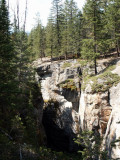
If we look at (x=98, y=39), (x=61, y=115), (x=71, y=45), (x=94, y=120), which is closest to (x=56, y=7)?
(x=71, y=45)

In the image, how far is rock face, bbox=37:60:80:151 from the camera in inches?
832

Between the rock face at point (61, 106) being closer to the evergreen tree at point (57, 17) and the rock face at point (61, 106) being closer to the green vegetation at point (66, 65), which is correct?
A: the green vegetation at point (66, 65)

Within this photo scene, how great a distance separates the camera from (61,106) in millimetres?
22109

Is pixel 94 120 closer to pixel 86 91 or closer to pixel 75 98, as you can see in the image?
pixel 86 91

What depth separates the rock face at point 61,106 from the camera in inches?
832

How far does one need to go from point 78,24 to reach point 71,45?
6.40 m

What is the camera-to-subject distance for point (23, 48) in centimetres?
1822

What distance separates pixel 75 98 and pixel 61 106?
115 inches

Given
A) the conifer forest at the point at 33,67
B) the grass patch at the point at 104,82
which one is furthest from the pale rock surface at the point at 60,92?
the grass patch at the point at 104,82

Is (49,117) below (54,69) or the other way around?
below

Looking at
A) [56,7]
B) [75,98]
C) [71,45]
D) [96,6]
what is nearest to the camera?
[96,6]

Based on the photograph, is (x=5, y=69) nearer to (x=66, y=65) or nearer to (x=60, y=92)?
(x=60, y=92)

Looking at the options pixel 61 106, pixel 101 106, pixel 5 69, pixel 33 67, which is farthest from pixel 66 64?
pixel 5 69

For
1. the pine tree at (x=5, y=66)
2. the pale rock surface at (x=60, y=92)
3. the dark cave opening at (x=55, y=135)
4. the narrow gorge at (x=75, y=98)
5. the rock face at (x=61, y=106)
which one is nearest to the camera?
the pine tree at (x=5, y=66)
